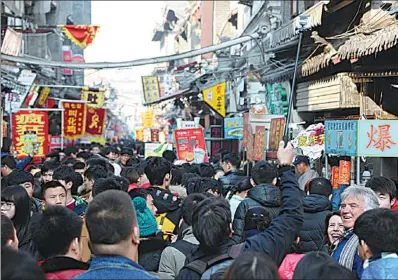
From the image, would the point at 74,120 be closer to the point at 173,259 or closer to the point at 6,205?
the point at 6,205

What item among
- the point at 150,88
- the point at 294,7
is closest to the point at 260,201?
the point at 294,7

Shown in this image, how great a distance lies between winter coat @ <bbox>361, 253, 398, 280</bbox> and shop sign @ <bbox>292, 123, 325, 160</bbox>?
6.55 m

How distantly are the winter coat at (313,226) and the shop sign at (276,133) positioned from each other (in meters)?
4.49

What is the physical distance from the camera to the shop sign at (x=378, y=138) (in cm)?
779

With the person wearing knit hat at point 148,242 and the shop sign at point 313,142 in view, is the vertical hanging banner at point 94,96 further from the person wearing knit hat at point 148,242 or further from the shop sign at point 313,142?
the person wearing knit hat at point 148,242

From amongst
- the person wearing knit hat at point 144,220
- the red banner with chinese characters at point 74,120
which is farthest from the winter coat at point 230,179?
the red banner with chinese characters at point 74,120

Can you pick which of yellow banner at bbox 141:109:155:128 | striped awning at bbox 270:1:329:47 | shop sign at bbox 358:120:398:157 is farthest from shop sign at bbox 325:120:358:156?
yellow banner at bbox 141:109:155:128

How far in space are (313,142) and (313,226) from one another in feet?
14.4

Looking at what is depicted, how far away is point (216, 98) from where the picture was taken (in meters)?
22.0

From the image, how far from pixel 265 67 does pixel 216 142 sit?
613 centimetres

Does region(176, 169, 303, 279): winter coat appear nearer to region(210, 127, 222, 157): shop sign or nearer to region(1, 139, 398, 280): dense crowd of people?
region(1, 139, 398, 280): dense crowd of people

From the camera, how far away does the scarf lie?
16.3 ft

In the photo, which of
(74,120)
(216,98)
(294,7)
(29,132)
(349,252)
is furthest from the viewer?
(74,120)

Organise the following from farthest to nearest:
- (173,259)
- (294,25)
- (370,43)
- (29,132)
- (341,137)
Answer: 1. (29,132)
2. (294,25)
3. (370,43)
4. (341,137)
5. (173,259)
